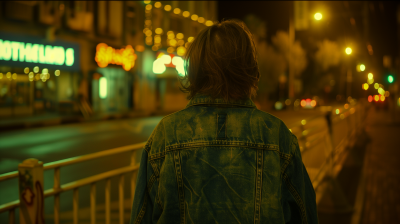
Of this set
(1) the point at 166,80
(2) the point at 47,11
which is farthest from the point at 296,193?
(1) the point at 166,80

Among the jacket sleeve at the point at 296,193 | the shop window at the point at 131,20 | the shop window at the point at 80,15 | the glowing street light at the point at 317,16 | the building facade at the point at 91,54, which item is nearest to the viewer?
the jacket sleeve at the point at 296,193

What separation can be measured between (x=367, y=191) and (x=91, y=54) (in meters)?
23.3

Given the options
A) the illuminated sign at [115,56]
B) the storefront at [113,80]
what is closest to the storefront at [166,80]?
the storefront at [113,80]

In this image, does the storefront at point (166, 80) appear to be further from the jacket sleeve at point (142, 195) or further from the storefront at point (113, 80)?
the jacket sleeve at point (142, 195)

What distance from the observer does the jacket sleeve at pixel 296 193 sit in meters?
1.52

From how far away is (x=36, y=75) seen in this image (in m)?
24.0

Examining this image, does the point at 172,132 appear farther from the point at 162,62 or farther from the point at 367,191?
the point at 162,62

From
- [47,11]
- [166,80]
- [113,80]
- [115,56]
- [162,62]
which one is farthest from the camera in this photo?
[166,80]

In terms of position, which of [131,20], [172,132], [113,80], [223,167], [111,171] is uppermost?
[131,20]

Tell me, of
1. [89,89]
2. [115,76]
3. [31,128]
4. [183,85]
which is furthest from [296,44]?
[183,85]

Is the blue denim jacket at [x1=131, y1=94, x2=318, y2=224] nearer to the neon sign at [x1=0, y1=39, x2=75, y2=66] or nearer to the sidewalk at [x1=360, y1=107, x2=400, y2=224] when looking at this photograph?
the sidewalk at [x1=360, y1=107, x2=400, y2=224]

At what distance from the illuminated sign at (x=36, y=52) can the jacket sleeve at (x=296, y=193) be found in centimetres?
2134

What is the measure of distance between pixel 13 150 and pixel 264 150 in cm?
1132

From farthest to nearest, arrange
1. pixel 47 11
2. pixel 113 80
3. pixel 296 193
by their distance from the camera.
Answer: pixel 113 80
pixel 47 11
pixel 296 193
